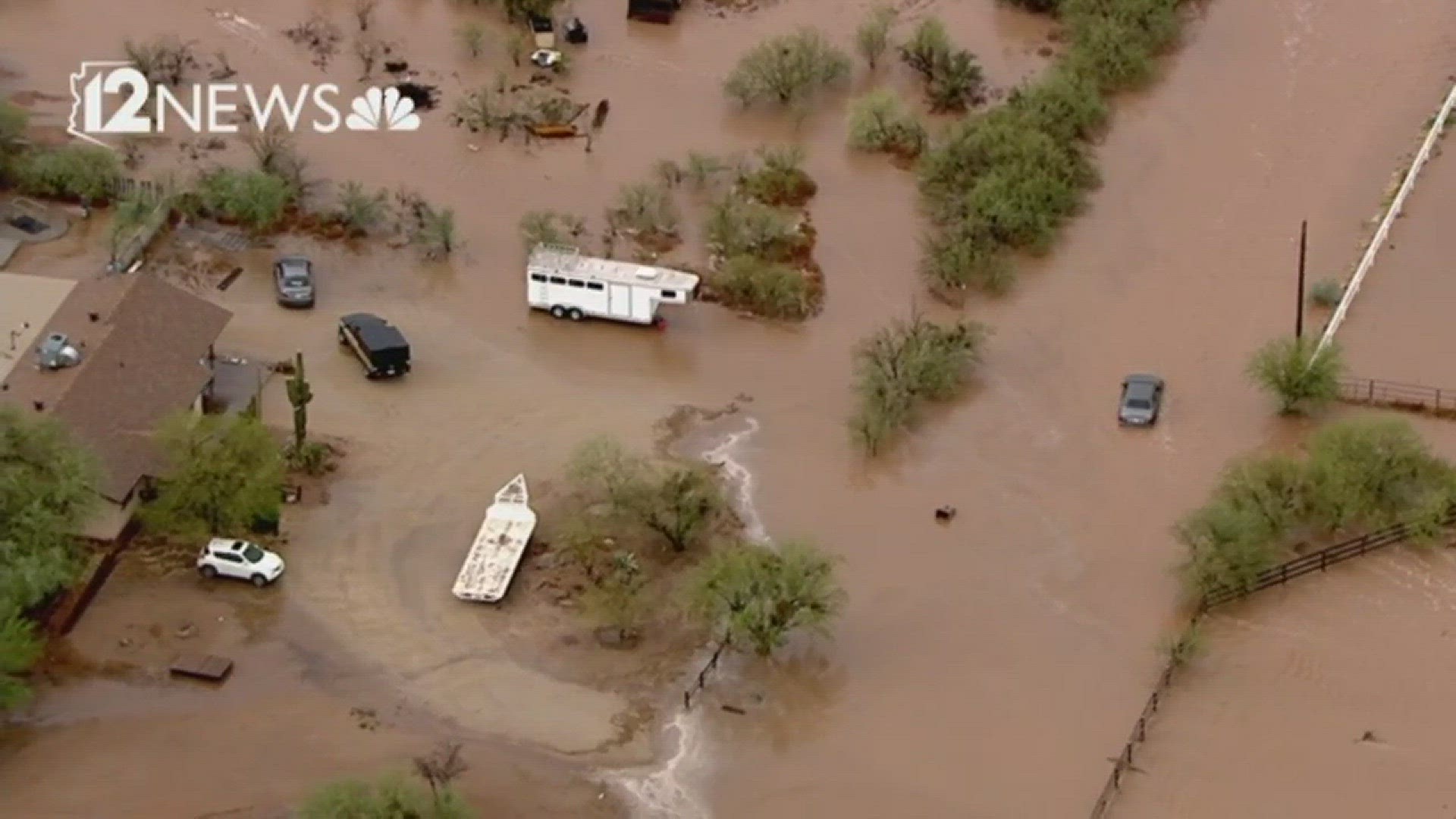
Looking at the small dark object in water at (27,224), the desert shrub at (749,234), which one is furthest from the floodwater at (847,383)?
the small dark object in water at (27,224)

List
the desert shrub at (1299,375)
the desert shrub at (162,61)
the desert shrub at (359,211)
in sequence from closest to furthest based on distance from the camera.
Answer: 1. the desert shrub at (1299,375)
2. the desert shrub at (359,211)
3. the desert shrub at (162,61)

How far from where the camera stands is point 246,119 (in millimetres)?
52312

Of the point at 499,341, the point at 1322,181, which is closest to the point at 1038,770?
the point at 499,341

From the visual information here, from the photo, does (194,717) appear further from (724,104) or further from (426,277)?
(724,104)

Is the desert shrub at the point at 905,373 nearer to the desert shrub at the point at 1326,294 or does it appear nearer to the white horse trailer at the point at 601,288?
the white horse trailer at the point at 601,288

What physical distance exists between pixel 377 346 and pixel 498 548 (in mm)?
6749

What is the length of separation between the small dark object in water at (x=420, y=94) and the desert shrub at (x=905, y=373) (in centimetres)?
1519

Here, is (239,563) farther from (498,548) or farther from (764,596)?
(764,596)

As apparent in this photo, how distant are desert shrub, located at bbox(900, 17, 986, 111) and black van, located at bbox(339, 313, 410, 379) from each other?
58.8ft

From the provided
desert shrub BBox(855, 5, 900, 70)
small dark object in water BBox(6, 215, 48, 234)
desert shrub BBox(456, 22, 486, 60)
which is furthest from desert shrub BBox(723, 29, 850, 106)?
small dark object in water BBox(6, 215, 48, 234)

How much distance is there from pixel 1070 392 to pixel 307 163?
19112 millimetres

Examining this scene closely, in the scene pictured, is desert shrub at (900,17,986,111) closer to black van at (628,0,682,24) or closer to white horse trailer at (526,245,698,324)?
black van at (628,0,682,24)

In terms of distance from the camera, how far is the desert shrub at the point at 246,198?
47.4 meters

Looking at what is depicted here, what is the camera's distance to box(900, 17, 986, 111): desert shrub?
54.8m
